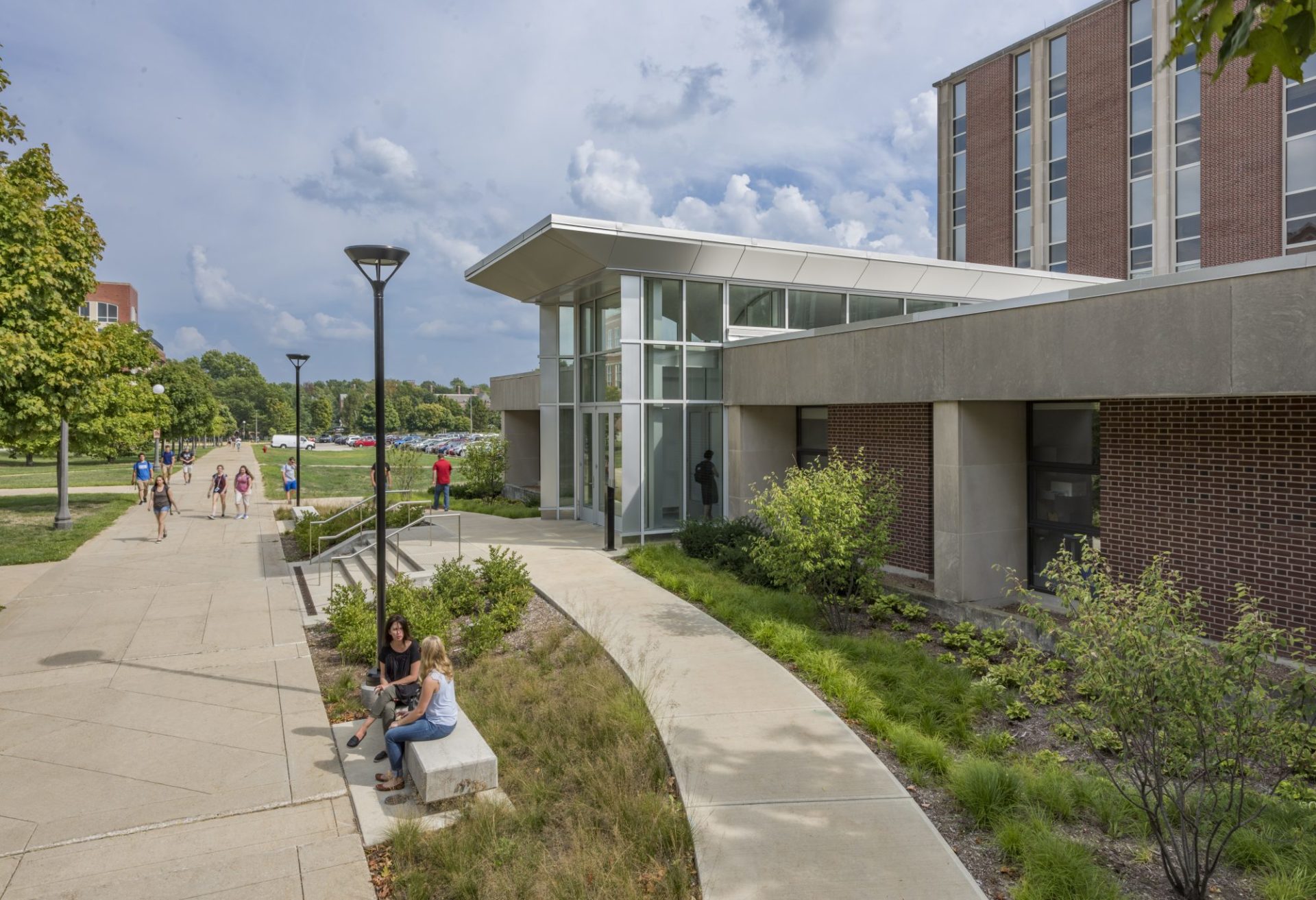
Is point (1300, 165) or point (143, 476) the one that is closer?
point (1300, 165)

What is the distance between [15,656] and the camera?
10266mm

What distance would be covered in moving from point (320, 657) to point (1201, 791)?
9.32 metres

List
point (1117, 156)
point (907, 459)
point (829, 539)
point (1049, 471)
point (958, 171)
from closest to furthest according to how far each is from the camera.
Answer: point (829, 539)
point (1049, 471)
point (907, 459)
point (1117, 156)
point (958, 171)

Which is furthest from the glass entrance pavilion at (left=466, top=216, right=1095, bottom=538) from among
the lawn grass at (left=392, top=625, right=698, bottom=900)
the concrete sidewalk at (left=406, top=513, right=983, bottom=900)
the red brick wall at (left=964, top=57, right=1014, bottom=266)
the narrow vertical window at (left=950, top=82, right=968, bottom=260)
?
the narrow vertical window at (left=950, top=82, right=968, bottom=260)

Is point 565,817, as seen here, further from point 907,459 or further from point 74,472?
point 74,472

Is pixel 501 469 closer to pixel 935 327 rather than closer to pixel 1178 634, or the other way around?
pixel 935 327

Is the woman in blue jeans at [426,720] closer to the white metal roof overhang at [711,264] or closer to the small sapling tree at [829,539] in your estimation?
the small sapling tree at [829,539]

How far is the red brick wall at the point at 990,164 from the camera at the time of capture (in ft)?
123

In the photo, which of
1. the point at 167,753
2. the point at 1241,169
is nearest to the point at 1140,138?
the point at 1241,169

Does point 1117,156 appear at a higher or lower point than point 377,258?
higher

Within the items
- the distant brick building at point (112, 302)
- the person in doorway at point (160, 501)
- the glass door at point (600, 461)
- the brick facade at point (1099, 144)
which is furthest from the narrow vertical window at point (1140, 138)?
the distant brick building at point (112, 302)

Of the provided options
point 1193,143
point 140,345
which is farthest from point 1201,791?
point 140,345

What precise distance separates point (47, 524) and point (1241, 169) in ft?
128

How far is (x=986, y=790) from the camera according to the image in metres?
5.74
